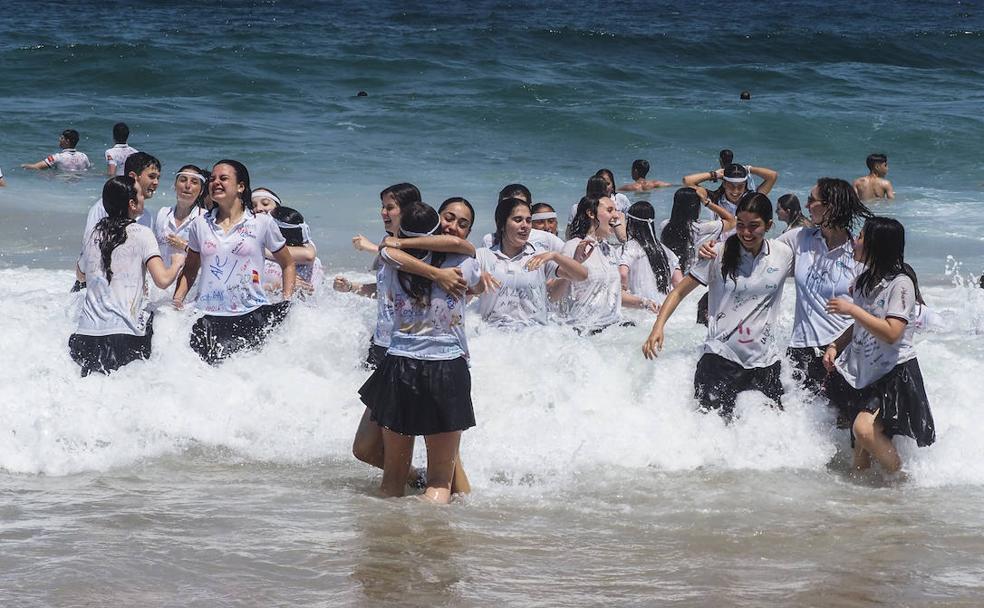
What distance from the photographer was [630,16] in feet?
153

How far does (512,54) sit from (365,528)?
30315 millimetres

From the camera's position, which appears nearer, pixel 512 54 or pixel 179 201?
pixel 179 201

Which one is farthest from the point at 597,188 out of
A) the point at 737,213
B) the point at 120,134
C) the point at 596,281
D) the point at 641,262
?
the point at 120,134

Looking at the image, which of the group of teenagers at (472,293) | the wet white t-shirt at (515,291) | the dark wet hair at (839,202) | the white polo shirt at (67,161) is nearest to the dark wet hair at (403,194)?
the group of teenagers at (472,293)

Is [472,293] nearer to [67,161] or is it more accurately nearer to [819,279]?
[819,279]

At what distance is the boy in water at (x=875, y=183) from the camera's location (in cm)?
1727

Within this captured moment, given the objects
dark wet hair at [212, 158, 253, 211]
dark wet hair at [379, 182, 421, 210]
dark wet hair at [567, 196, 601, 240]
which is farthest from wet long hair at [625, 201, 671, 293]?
dark wet hair at [212, 158, 253, 211]

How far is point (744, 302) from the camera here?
6656 millimetres

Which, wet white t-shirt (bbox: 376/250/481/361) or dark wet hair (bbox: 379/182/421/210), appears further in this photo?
dark wet hair (bbox: 379/182/421/210)

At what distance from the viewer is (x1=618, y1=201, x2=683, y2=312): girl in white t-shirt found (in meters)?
8.99

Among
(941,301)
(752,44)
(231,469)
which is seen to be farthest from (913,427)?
(752,44)

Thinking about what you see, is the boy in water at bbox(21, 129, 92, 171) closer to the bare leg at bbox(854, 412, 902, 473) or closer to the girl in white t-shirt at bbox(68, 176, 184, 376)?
the girl in white t-shirt at bbox(68, 176, 184, 376)

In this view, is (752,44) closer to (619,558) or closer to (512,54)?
(512,54)

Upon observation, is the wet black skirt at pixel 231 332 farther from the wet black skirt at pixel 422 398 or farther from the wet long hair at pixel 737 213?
the wet long hair at pixel 737 213
